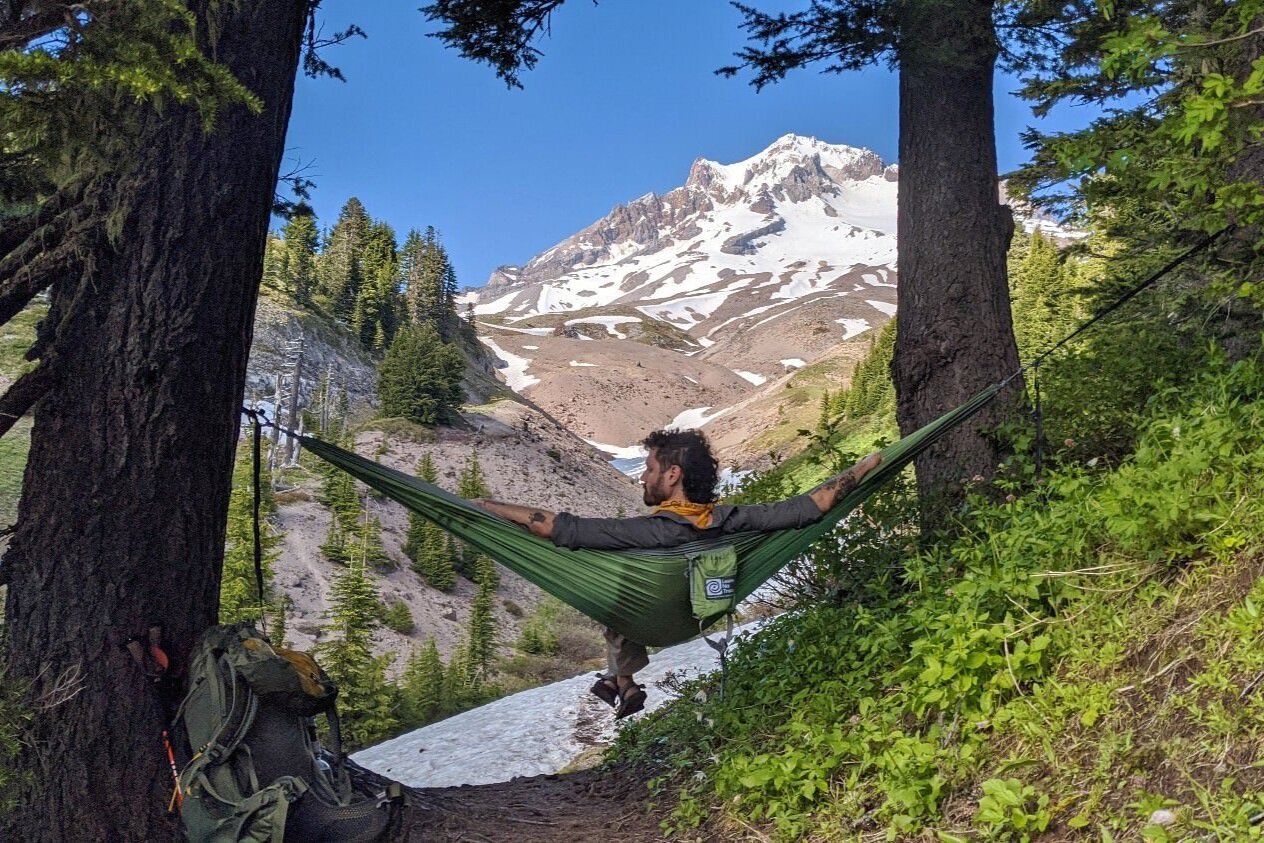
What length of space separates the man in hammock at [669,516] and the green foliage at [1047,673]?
17.5 inches

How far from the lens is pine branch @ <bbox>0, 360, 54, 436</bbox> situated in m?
2.47

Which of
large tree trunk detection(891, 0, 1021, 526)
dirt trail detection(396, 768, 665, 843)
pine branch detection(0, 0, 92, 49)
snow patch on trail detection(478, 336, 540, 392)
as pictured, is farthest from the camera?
snow patch on trail detection(478, 336, 540, 392)

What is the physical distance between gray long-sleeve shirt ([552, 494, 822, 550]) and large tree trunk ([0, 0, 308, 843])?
1195mm

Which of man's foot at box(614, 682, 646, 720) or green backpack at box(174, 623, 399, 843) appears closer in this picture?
green backpack at box(174, 623, 399, 843)

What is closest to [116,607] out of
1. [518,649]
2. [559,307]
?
[518,649]

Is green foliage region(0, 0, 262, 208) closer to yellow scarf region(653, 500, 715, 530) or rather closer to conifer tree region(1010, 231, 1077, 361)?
yellow scarf region(653, 500, 715, 530)

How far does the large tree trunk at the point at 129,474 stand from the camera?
2.48m

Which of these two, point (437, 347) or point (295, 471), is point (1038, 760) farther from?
point (437, 347)

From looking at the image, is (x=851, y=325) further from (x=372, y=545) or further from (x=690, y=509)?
(x=690, y=509)

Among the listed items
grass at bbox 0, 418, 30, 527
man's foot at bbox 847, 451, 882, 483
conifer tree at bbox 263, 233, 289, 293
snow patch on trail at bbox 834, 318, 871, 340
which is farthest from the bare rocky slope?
snow patch on trail at bbox 834, 318, 871, 340

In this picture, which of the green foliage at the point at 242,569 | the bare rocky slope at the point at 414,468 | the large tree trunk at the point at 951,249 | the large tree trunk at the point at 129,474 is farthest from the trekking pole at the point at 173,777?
the bare rocky slope at the point at 414,468

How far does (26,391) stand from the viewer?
2.47 meters

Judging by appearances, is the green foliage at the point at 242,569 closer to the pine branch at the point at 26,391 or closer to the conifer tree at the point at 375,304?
the pine branch at the point at 26,391

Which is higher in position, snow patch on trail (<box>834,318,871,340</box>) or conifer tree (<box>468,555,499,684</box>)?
snow patch on trail (<box>834,318,871,340</box>)
